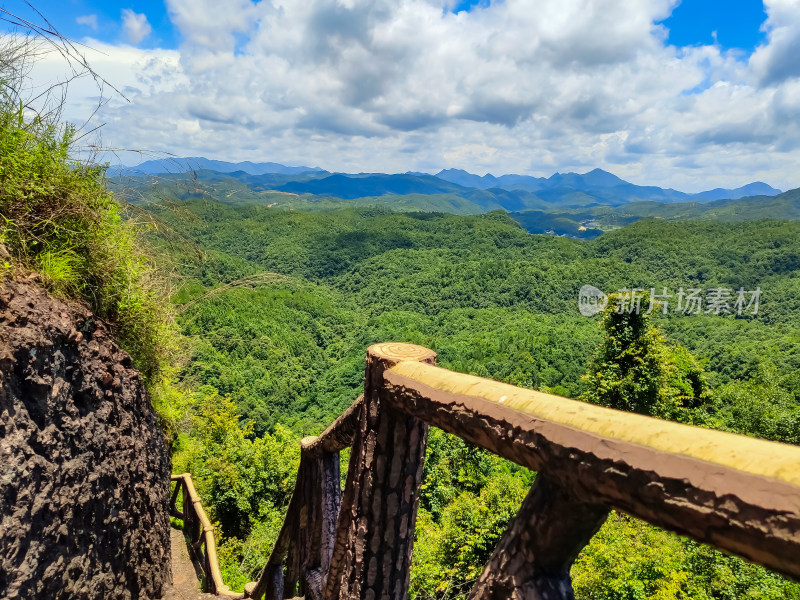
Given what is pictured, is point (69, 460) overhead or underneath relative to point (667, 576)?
overhead

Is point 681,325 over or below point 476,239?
below

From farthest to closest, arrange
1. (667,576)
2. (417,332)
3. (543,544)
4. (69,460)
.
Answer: (417,332)
(667,576)
(69,460)
(543,544)

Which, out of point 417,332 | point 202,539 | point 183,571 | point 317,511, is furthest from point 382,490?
point 417,332

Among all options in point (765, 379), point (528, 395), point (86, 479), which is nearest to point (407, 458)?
point (528, 395)

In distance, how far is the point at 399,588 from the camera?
1.85m

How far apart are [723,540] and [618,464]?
0.19 meters

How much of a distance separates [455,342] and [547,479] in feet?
179

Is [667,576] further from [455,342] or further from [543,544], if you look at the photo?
[455,342]

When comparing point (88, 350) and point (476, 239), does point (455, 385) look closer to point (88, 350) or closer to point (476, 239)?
point (88, 350)

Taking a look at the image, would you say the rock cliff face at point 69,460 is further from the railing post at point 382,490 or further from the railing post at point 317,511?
the railing post at point 382,490

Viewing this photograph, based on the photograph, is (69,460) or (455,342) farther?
(455,342)

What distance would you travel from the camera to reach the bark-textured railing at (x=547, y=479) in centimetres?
70

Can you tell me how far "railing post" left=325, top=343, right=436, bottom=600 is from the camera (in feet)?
5.70

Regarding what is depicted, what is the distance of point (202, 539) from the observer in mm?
5266
